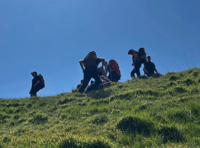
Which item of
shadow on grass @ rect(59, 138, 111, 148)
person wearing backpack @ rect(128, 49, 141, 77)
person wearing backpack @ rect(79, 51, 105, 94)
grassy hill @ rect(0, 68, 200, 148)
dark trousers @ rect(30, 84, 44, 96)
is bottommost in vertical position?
shadow on grass @ rect(59, 138, 111, 148)

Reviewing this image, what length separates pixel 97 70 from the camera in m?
12.2

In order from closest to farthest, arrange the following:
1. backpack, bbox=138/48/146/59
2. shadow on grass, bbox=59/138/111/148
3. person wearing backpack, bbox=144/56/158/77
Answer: shadow on grass, bbox=59/138/111/148 < person wearing backpack, bbox=144/56/158/77 < backpack, bbox=138/48/146/59

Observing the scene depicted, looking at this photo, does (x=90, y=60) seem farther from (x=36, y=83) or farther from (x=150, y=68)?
(x=36, y=83)

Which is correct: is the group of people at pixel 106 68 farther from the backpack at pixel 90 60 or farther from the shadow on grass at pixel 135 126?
the shadow on grass at pixel 135 126

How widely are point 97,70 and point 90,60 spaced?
1.10 m

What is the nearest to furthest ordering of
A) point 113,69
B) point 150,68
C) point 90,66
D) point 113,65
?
1. point 90,66
2. point 150,68
3. point 113,65
4. point 113,69

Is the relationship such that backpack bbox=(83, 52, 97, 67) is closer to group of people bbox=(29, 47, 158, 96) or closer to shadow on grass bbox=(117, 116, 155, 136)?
group of people bbox=(29, 47, 158, 96)

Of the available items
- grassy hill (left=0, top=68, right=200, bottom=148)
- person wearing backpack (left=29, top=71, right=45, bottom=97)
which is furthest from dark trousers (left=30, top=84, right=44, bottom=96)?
grassy hill (left=0, top=68, right=200, bottom=148)

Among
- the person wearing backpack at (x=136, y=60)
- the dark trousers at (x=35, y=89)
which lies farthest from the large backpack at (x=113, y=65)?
the dark trousers at (x=35, y=89)

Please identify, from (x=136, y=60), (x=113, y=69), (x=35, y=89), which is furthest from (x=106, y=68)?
(x=35, y=89)

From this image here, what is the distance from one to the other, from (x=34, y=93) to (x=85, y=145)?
39.7 feet

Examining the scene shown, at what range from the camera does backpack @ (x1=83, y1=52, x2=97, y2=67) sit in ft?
37.9

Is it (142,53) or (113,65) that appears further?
(113,65)

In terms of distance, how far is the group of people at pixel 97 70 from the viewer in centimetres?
1163
